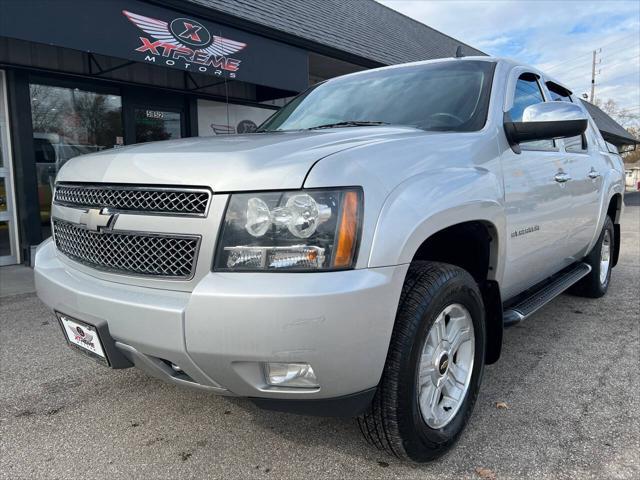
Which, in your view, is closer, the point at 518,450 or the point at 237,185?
the point at 237,185

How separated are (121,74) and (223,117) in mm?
2181

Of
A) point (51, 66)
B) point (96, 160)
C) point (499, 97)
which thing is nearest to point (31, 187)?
point (51, 66)

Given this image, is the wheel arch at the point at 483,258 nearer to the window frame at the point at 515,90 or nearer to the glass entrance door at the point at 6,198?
the window frame at the point at 515,90

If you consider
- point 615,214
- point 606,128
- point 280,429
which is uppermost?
point 606,128

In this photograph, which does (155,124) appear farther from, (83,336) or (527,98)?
(83,336)

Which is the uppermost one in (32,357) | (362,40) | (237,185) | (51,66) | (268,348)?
(362,40)

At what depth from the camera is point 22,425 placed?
8.63 feet

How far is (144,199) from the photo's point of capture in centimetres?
198

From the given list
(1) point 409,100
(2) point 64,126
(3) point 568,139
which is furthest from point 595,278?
(2) point 64,126

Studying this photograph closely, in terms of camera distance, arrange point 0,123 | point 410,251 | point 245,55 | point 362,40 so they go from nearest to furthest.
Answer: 1. point 410,251
2. point 0,123
3. point 245,55
4. point 362,40

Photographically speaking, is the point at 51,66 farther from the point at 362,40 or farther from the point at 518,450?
the point at 518,450

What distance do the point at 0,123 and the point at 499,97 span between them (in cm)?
666

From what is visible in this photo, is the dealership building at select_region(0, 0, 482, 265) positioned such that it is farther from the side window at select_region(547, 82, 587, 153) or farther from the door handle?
the door handle

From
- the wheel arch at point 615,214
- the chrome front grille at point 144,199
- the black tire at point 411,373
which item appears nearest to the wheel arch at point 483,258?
the black tire at point 411,373
